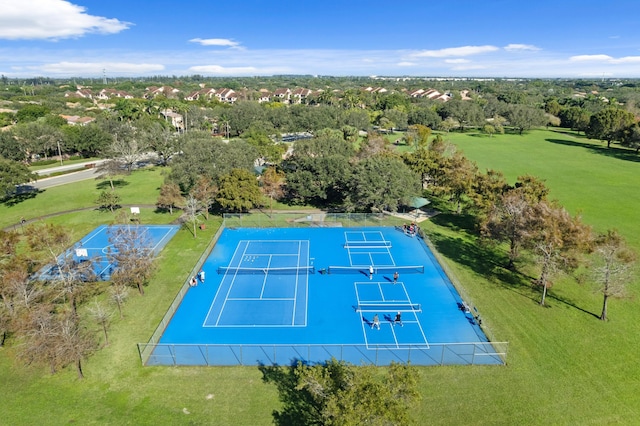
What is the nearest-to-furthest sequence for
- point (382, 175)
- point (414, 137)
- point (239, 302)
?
1. point (239, 302)
2. point (382, 175)
3. point (414, 137)

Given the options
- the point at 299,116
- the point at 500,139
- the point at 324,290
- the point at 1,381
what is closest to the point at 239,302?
the point at 324,290

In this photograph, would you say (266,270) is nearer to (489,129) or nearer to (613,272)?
(613,272)

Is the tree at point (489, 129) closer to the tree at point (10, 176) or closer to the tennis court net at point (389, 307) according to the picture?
the tennis court net at point (389, 307)

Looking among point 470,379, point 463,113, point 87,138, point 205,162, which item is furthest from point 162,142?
point 463,113

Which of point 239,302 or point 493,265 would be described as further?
point 493,265

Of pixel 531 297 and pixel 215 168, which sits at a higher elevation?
pixel 215 168

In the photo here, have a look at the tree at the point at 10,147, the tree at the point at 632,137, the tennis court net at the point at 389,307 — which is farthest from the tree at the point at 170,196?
the tree at the point at 632,137

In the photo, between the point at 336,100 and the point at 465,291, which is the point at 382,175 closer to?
the point at 465,291
